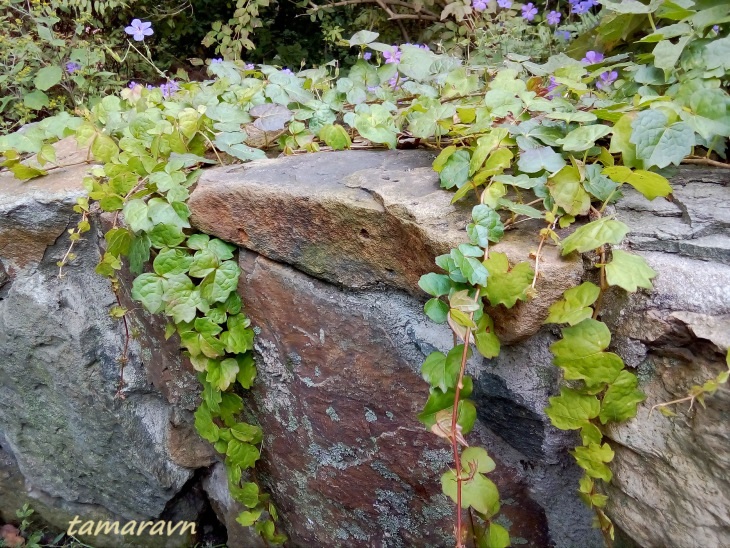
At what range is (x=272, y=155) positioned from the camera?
122 centimetres

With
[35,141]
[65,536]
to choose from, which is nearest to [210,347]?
[35,141]

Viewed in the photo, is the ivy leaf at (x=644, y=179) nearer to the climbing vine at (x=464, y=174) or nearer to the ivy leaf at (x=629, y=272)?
the climbing vine at (x=464, y=174)

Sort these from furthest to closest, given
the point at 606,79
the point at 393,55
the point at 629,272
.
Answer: the point at 393,55 < the point at 606,79 < the point at 629,272

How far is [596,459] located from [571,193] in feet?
1.16

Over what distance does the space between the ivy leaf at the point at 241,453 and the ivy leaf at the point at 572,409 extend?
0.64 meters

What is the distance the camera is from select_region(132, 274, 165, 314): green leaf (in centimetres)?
97

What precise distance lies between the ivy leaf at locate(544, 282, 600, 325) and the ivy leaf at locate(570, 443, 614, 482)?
183 millimetres

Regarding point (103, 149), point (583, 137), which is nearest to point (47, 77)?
point (103, 149)

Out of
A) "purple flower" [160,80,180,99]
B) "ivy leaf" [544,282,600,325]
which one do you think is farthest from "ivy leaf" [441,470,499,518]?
"purple flower" [160,80,180,99]

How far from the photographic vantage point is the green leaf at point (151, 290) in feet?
3.18

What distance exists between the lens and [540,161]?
0.81 m

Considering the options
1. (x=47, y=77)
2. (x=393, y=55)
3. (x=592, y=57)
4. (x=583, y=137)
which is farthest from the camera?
(x=47, y=77)

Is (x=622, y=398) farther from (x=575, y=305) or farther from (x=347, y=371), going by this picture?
(x=347, y=371)

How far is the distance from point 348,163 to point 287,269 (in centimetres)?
23
